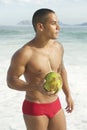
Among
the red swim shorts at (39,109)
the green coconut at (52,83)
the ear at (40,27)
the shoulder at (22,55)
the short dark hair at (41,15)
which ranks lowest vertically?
the red swim shorts at (39,109)

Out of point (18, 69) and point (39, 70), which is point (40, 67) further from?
point (18, 69)

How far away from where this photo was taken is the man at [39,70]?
2.64 m

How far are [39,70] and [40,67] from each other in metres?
0.03

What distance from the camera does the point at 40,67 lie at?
8.98ft

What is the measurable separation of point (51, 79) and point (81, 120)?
10.3 feet

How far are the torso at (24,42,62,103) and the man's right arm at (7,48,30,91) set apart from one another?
0.06m

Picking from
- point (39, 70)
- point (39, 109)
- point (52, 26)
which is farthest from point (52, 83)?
point (52, 26)

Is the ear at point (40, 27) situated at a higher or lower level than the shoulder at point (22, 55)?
higher

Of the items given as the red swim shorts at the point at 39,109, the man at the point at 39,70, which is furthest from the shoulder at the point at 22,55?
the red swim shorts at the point at 39,109

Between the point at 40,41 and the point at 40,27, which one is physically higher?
the point at 40,27

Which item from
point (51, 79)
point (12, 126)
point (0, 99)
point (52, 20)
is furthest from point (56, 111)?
point (0, 99)

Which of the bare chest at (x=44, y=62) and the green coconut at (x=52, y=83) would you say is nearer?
the green coconut at (x=52, y=83)

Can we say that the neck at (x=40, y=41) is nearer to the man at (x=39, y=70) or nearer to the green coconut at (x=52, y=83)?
the man at (x=39, y=70)

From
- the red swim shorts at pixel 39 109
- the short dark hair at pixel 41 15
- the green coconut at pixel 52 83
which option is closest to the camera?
the green coconut at pixel 52 83
